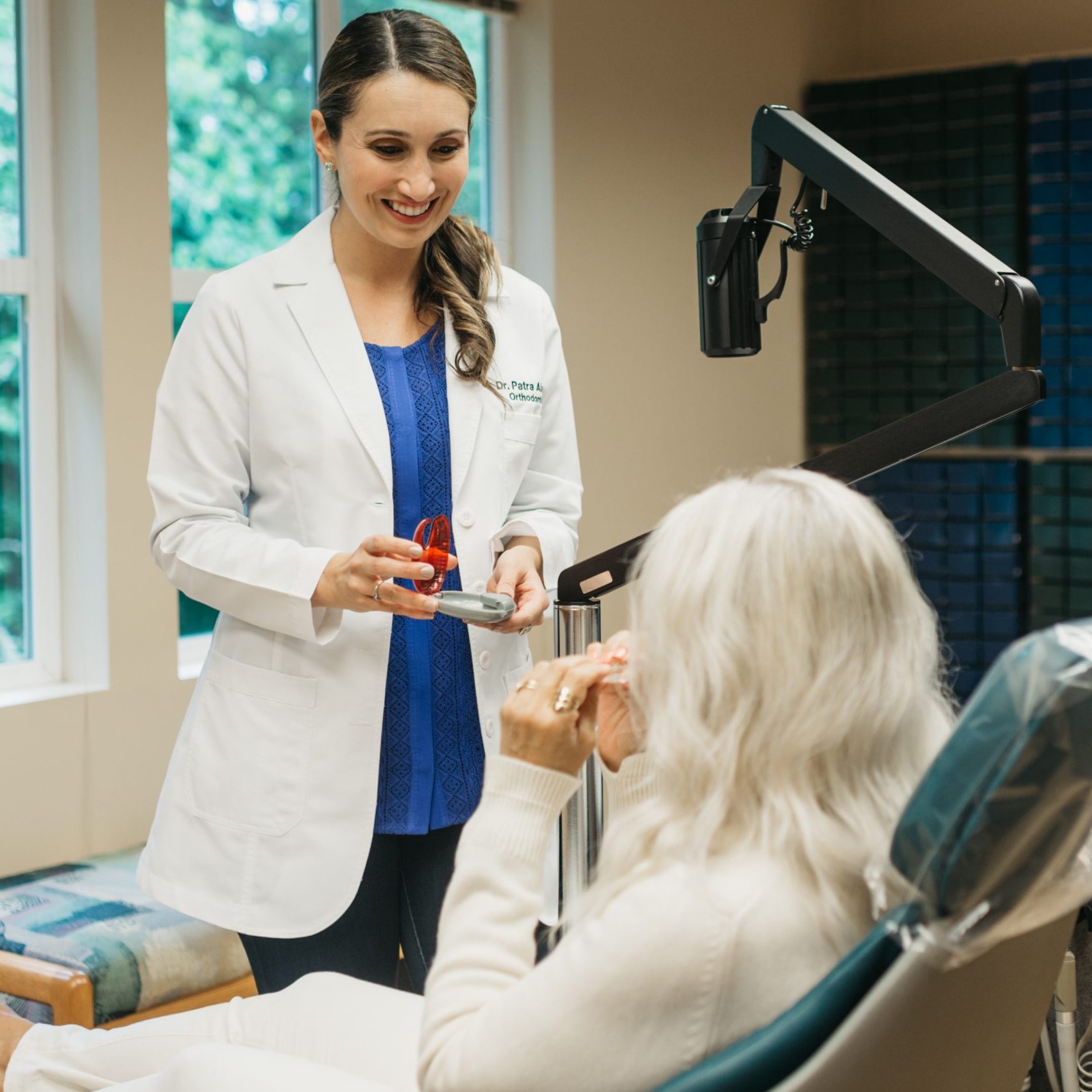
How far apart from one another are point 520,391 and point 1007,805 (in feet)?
3.38

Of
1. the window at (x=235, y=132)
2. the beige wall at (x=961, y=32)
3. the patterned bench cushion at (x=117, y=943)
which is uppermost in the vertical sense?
the beige wall at (x=961, y=32)

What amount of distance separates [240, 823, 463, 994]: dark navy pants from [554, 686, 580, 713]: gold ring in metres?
0.58

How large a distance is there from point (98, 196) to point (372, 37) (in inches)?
64.0

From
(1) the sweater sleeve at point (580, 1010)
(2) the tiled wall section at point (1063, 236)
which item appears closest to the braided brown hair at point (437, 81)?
(1) the sweater sleeve at point (580, 1010)

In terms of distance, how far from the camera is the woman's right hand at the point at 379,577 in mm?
1499

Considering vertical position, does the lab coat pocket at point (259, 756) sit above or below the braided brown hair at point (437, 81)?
below

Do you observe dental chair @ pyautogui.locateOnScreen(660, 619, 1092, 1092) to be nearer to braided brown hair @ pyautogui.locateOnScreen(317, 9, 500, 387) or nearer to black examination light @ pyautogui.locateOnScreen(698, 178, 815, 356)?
black examination light @ pyautogui.locateOnScreen(698, 178, 815, 356)

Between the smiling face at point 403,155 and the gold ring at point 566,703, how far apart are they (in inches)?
27.0

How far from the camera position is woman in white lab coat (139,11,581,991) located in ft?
5.23

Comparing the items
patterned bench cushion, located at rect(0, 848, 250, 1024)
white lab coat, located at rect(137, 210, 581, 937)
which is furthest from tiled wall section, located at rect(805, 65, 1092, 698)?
white lab coat, located at rect(137, 210, 581, 937)

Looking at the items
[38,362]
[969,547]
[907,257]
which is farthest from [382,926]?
[907,257]

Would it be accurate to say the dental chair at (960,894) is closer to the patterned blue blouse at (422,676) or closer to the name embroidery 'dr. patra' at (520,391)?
the patterned blue blouse at (422,676)

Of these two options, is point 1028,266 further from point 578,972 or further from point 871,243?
point 578,972

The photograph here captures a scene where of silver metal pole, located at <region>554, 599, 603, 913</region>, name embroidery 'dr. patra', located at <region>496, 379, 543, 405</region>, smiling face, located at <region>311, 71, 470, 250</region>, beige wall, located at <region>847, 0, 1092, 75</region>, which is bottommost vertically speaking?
silver metal pole, located at <region>554, 599, 603, 913</region>
